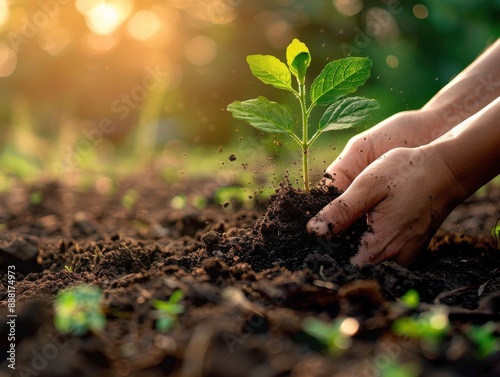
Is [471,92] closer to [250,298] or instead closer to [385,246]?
[385,246]

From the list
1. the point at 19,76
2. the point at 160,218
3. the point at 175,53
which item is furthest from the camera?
the point at 19,76

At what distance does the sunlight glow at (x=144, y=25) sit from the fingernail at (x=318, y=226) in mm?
7270

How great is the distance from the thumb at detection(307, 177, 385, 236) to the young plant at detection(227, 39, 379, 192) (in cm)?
23

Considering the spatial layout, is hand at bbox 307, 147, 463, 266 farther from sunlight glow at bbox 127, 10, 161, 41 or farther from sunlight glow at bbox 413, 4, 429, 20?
sunlight glow at bbox 127, 10, 161, 41

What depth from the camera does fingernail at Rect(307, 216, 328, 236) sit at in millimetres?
2213

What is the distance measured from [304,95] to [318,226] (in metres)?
0.52

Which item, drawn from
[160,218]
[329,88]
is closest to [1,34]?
[160,218]

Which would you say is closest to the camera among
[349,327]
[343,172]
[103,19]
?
[349,327]

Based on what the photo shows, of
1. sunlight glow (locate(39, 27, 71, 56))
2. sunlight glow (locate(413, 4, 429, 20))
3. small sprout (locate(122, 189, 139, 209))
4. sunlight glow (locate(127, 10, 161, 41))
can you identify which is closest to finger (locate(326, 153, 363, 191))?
small sprout (locate(122, 189, 139, 209))

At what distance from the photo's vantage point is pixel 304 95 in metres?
2.28

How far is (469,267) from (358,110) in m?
0.85

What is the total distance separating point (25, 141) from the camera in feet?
20.8

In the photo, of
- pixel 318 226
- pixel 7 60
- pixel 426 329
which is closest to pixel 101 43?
pixel 7 60

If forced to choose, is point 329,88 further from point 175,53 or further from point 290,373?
point 175,53
